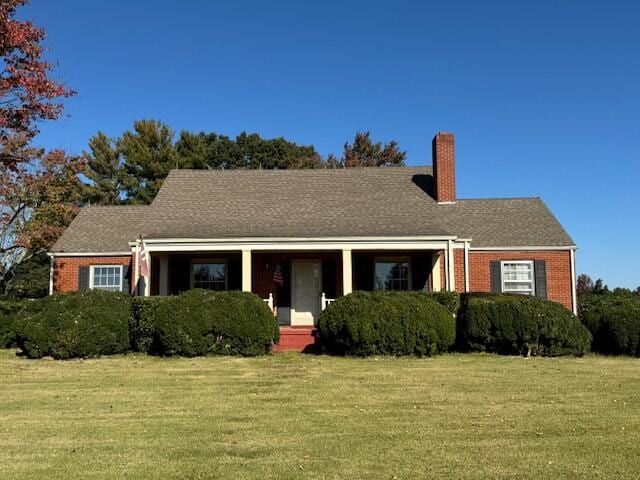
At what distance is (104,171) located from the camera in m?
43.9

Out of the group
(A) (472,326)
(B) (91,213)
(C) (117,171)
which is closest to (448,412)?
(A) (472,326)

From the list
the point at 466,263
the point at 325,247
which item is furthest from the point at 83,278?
the point at 466,263

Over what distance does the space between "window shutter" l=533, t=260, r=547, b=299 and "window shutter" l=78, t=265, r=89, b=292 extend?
1446 cm

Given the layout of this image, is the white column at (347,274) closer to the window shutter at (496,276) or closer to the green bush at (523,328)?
the green bush at (523,328)

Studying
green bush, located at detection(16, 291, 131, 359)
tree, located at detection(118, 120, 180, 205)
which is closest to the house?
green bush, located at detection(16, 291, 131, 359)

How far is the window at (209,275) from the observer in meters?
19.5

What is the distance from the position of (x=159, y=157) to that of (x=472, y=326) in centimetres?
3288

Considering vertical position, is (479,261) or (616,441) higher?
(479,261)

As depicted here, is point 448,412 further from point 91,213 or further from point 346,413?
point 91,213

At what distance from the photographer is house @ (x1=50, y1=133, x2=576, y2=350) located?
17.4 meters

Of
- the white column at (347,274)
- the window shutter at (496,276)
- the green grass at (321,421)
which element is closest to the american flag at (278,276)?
the white column at (347,274)

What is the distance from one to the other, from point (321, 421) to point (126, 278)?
1402 centimetres

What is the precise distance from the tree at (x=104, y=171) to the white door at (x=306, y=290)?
27.3 metres

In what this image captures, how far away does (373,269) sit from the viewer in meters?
19.3
